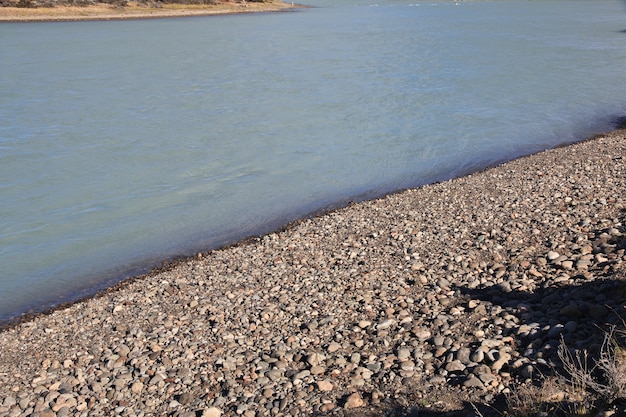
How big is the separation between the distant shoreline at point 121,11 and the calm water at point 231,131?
3052cm

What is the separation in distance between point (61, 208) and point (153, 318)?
696 cm

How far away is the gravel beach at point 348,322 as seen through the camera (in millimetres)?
6156

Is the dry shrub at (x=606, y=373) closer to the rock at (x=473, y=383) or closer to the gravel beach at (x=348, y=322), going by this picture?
the gravel beach at (x=348, y=322)

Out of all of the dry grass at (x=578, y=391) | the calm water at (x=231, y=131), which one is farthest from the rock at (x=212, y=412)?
the calm water at (x=231, y=131)

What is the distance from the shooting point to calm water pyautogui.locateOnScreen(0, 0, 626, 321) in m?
12.8

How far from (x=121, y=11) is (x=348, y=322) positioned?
262 ft

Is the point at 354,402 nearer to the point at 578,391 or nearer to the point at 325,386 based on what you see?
the point at 325,386

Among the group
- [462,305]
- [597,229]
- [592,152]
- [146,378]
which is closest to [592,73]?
[592,152]

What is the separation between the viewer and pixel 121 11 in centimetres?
7938

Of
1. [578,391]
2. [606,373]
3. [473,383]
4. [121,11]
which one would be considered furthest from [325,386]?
[121,11]

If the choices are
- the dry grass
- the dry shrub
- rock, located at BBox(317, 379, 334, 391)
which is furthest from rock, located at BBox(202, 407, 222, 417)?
the dry shrub

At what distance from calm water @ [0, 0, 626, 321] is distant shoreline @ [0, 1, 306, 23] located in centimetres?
3052

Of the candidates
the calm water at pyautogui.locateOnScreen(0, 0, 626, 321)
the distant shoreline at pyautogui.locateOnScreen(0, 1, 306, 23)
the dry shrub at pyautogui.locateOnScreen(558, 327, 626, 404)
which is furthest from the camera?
the distant shoreline at pyautogui.locateOnScreen(0, 1, 306, 23)

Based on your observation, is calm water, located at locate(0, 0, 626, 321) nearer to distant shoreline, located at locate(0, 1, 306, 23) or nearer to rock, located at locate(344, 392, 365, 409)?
rock, located at locate(344, 392, 365, 409)
